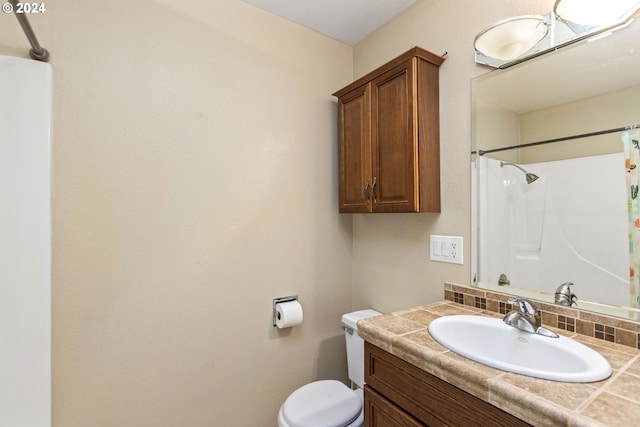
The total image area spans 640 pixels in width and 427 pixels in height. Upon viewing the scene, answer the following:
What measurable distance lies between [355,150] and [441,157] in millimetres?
470

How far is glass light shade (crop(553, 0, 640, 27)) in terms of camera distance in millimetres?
955

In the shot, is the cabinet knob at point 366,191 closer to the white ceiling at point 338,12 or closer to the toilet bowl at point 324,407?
the toilet bowl at point 324,407

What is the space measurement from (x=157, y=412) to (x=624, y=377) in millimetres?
1702

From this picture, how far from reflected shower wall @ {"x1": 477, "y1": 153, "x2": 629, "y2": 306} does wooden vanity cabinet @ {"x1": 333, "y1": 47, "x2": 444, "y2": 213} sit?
0.26 m

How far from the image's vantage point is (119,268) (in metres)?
1.29

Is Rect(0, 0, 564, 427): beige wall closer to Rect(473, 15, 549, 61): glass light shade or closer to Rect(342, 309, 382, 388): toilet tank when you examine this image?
Rect(473, 15, 549, 61): glass light shade

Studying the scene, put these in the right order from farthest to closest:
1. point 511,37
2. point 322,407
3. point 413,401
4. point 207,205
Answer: point 207,205 < point 322,407 < point 511,37 < point 413,401

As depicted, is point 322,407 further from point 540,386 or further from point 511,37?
point 511,37

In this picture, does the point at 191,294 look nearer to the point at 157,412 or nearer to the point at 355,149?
the point at 157,412

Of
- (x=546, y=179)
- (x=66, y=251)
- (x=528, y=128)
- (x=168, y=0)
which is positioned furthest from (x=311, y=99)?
(x=66, y=251)

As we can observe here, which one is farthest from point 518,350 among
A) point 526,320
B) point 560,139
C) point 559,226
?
point 560,139

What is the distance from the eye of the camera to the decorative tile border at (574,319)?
92cm

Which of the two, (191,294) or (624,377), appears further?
(191,294)

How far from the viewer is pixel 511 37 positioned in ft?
3.86
